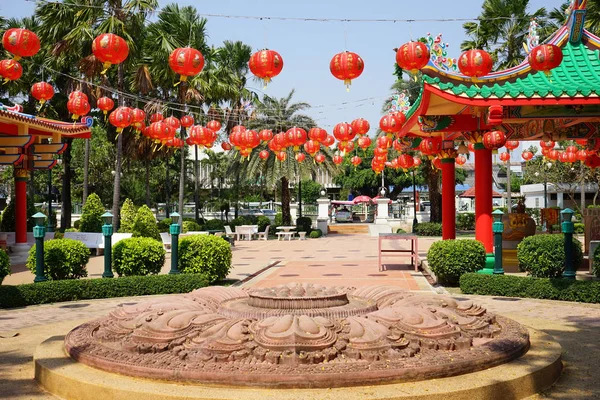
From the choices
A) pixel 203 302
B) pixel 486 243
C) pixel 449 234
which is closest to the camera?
pixel 203 302

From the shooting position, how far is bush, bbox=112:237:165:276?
1304cm

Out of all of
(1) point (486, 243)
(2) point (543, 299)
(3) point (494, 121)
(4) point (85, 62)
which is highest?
(4) point (85, 62)

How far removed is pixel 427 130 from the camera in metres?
15.1

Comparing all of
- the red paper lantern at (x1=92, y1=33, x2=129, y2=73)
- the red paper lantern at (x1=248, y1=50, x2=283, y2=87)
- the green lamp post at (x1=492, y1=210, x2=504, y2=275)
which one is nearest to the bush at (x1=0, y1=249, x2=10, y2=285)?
the red paper lantern at (x1=92, y1=33, x2=129, y2=73)

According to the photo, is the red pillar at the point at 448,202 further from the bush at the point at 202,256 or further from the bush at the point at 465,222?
the bush at the point at 465,222

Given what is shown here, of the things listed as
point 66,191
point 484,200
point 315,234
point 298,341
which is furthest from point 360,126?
point 66,191

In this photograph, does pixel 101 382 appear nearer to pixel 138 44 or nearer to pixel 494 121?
pixel 494 121

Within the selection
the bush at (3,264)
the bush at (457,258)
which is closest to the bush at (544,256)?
the bush at (457,258)

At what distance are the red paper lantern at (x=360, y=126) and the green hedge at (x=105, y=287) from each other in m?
7.81

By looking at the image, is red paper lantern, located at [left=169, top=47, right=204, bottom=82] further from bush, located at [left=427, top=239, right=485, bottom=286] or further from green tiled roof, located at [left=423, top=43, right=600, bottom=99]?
bush, located at [left=427, top=239, right=485, bottom=286]

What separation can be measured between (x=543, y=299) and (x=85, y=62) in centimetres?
1927

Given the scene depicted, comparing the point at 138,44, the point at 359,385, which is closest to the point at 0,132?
the point at 138,44

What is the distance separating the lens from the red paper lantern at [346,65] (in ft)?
35.9

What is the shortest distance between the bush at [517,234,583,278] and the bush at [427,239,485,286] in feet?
3.01
